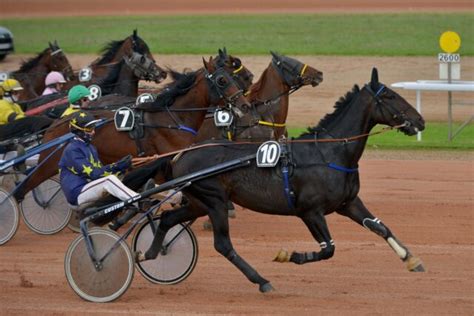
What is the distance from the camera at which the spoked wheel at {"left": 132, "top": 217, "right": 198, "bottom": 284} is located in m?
10.1

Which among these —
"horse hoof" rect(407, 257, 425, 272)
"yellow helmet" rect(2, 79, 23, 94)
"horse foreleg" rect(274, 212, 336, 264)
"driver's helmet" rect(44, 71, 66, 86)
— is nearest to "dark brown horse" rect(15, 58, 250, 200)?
"yellow helmet" rect(2, 79, 23, 94)

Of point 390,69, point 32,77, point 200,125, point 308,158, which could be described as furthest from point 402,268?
point 390,69

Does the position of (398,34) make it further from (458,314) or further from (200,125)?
(458,314)

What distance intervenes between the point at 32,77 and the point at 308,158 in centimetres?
912

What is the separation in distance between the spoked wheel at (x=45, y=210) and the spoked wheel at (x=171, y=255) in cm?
288

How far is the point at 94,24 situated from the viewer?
3562cm

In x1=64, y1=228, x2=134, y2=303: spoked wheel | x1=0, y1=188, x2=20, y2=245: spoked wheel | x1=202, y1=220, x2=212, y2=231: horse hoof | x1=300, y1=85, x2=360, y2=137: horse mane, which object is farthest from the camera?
x1=202, y1=220, x2=212, y2=231: horse hoof

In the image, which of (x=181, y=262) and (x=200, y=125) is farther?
(x=200, y=125)

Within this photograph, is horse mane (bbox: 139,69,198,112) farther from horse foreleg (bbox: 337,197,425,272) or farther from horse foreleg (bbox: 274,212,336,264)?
horse foreleg (bbox: 274,212,336,264)

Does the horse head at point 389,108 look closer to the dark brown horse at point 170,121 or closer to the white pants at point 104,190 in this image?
the white pants at point 104,190

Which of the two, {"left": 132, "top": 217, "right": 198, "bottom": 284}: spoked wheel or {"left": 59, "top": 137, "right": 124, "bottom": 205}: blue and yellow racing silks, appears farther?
{"left": 132, "top": 217, "right": 198, "bottom": 284}: spoked wheel

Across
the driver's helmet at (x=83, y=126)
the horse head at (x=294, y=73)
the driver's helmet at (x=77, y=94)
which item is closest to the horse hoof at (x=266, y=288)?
the driver's helmet at (x=83, y=126)

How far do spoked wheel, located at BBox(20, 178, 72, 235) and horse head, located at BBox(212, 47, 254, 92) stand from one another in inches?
89.0

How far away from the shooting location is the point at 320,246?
9648 millimetres
